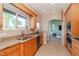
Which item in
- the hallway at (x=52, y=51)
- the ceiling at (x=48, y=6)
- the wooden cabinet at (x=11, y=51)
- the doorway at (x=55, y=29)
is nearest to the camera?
the wooden cabinet at (x=11, y=51)

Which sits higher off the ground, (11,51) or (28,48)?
(11,51)

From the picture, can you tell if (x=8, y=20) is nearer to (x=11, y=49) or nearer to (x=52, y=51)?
(x=11, y=49)

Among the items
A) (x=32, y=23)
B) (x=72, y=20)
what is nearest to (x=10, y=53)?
(x=72, y=20)

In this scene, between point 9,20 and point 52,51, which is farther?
point 52,51

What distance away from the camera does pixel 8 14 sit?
3.22 meters

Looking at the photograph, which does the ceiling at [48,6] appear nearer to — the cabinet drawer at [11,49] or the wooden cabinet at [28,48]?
the wooden cabinet at [28,48]

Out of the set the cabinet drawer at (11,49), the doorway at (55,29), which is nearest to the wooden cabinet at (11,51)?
the cabinet drawer at (11,49)

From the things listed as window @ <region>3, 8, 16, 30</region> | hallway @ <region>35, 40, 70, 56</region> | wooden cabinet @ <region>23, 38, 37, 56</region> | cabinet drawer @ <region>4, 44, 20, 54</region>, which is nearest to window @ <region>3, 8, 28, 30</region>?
window @ <region>3, 8, 16, 30</region>

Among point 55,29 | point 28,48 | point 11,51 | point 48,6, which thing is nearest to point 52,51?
point 28,48

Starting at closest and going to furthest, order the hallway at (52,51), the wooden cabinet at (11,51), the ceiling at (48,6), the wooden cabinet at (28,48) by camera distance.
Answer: the wooden cabinet at (11,51)
the wooden cabinet at (28,48)
the hallway at (52,51)
the ceiling at (48,6)

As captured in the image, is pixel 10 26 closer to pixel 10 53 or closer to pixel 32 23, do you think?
pixel 10 53

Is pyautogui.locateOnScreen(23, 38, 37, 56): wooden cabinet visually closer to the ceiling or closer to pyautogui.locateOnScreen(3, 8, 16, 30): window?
pyautogui.locateOnScreen(3, 8, 16, 30): window

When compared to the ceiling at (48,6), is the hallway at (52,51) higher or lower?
lower

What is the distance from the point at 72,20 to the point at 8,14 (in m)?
1.87
